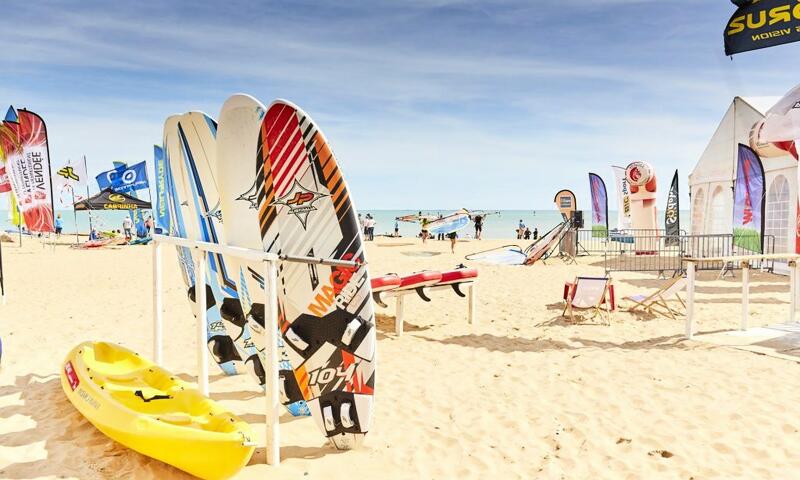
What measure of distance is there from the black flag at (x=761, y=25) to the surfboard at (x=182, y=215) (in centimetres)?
965

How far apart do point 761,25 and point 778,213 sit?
8.67 m

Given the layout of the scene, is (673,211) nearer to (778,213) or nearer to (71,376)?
(778,213)

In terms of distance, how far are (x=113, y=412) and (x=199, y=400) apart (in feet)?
2.16

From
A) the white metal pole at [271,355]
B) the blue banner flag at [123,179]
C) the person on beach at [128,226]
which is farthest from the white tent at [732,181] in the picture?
the person on beach at [128,226]

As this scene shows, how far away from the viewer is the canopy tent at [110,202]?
26078 mm

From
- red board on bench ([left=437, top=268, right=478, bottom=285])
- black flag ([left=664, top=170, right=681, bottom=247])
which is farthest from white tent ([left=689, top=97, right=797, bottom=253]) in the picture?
red board on bench ([left=437, top=268, right=478, bottom=285])

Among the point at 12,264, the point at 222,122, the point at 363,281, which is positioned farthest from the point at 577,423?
the point at 12,264

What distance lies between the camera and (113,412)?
13.4 ft

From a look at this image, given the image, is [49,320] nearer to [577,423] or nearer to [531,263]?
[577,423]

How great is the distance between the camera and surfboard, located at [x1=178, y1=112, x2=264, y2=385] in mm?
5648

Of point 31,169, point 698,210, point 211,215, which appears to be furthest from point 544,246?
point 31,169

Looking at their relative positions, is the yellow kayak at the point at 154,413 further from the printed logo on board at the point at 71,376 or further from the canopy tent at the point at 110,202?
the canopy tent at the point at 110,202

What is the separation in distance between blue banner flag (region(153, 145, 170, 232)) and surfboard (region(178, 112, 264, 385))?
0.77m

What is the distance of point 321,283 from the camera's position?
170 inches
